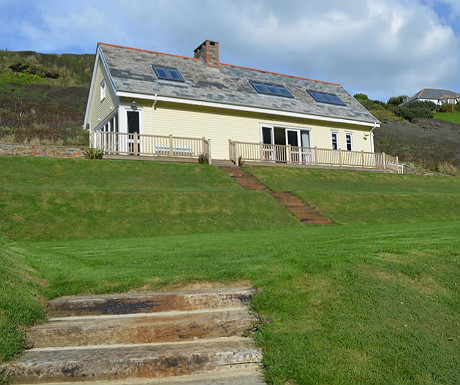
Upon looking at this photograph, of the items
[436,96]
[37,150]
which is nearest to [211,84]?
[37,150]

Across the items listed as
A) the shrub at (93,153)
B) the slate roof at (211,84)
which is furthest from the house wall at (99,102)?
the shrub at (93,153)

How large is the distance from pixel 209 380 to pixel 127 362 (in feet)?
2.25

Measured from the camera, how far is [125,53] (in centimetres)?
2473

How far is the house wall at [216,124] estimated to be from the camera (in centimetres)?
2231

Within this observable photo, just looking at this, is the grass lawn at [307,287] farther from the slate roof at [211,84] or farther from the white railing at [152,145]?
the slate roof at [211,84]

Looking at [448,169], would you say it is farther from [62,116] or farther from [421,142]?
[62,116]

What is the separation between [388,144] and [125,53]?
2460 centimetres

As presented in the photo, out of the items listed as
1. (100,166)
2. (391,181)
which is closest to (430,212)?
(391,181)

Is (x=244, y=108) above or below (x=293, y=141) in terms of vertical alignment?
above

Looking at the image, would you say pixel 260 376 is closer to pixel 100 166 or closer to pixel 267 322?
pixel 267 322

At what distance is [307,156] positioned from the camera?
24.9 metres

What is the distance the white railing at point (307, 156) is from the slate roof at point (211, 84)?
274 centimetres

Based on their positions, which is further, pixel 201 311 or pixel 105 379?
pixel 201 311

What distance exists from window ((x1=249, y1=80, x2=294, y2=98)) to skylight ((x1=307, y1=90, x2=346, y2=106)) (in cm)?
208
